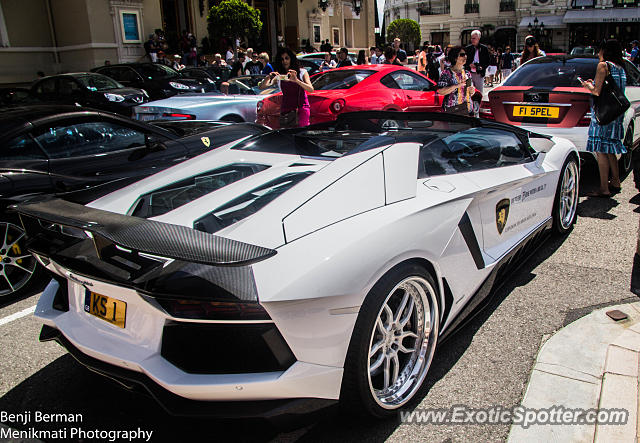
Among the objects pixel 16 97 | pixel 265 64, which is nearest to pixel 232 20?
pixel 265 64

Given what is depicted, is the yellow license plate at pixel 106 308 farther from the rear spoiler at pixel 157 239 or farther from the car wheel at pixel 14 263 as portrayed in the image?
the car wheel at pixel 14 263

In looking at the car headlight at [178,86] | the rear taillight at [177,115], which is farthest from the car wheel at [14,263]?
the car headlight at [178,86]

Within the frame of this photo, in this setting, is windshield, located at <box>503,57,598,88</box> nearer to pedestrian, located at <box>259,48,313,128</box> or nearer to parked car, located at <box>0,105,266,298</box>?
pedestrian, located at <box>259,48,313,128</box>

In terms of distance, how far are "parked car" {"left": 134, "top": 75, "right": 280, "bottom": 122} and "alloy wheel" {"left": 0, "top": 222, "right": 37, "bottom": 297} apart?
4.13m

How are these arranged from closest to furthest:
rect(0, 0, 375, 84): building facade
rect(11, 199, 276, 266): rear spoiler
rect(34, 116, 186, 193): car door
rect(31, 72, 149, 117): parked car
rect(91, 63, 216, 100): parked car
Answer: rect(11, 199, 276, 266): rear spoiler → rect(34, 116, 186, 193): car door → rect(31, 72, 149, 117): parked car → rect(91, 63, 216, 100): parked car → rect(0, 0, 375, 84): building facade

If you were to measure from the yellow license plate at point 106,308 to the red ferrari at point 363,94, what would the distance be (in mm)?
5593

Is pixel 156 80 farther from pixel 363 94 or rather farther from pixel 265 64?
pixel 363 94

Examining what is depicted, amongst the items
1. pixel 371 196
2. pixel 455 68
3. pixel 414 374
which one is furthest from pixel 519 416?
pixel 455 68

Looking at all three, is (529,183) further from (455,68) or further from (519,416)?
(455,68)

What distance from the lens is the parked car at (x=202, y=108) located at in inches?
311

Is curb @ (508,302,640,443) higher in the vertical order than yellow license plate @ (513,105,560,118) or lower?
lower

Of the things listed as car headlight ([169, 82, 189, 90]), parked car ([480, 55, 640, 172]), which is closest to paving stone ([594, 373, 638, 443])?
parked car ([480, 55, 640, 172])

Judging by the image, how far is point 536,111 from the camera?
6320 mm

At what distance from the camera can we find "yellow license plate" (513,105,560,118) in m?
6.20
